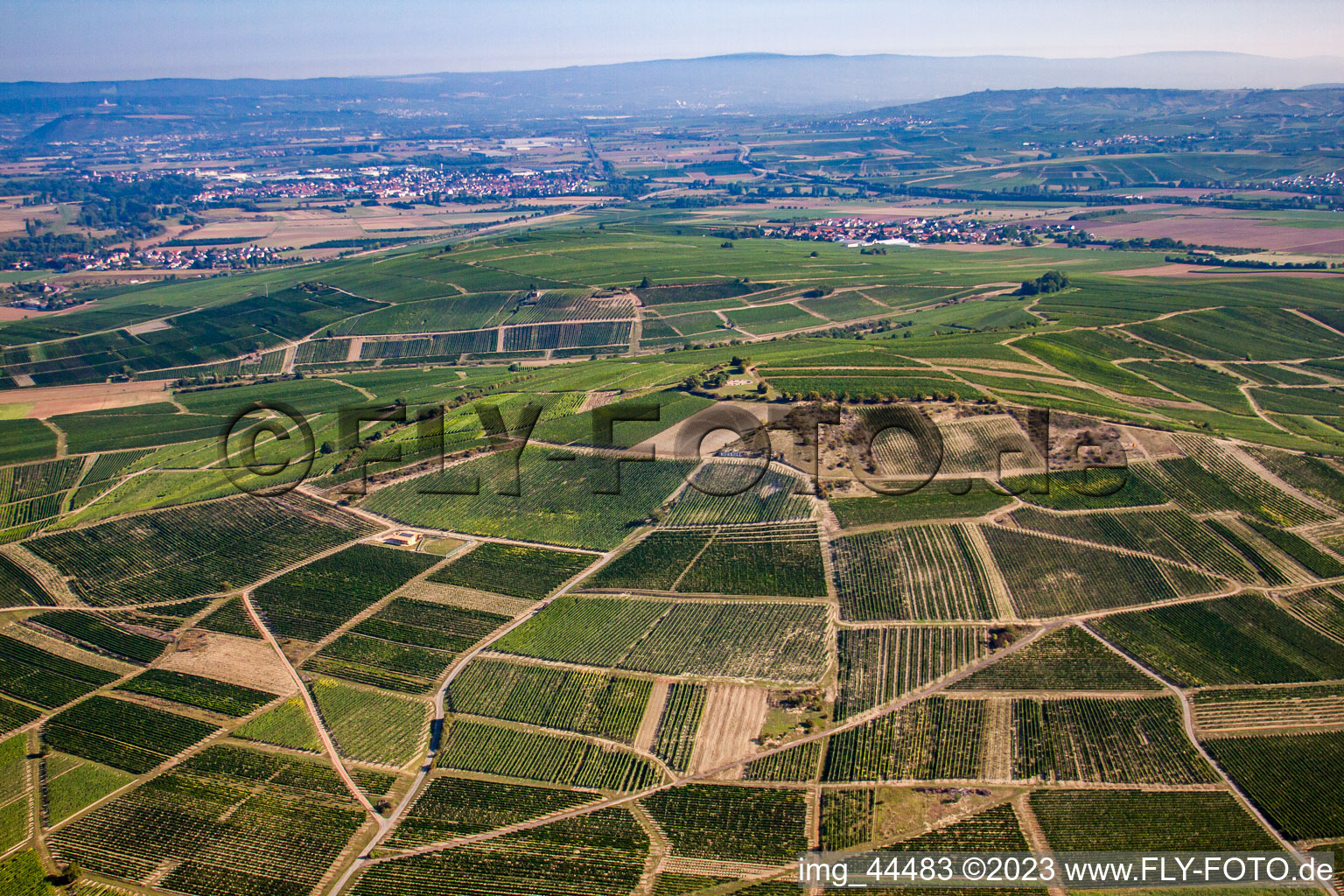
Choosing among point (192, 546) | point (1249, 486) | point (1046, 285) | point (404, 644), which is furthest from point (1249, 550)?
point (1046, 285)

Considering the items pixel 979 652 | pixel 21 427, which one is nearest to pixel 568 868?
pixel 979 652

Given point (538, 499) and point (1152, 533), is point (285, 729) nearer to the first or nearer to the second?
point (538, 499)

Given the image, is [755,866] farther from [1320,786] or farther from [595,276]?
[595,276]

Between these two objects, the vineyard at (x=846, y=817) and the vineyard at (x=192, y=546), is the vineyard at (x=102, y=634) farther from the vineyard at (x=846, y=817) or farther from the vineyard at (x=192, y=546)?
the vineyard at (x=846, y=817)

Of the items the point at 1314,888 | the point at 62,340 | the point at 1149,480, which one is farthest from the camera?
the point at 62,340

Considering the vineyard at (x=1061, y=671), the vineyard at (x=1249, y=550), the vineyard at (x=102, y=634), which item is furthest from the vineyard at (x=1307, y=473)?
the vineyard at (x=102, y=634)

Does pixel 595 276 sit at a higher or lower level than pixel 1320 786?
higher

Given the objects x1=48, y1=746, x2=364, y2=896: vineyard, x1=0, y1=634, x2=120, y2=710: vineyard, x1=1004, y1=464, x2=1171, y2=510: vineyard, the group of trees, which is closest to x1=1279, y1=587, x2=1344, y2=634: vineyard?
x1=1004, y1=464, x2=1171, y2=510: vineyard
